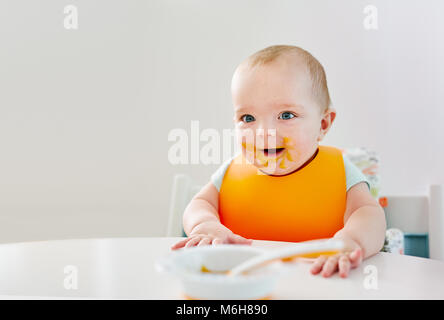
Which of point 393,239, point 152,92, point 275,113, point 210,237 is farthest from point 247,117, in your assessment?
point 152,92

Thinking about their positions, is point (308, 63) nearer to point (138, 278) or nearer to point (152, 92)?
point (138, 278)

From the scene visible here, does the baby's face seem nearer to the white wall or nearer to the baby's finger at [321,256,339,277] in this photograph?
the baby's finger at [321,256,339,277]

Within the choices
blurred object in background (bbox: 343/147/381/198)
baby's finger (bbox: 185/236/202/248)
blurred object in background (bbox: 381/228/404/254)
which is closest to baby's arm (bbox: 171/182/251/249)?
baby's finger (bbox: 185/236/202/248)

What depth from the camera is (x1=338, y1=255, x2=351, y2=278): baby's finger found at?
0.57m

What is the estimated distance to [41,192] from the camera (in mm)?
2328

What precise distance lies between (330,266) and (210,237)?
0.77 feet

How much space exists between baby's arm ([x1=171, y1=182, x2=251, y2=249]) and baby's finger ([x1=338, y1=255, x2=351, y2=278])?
0.19m

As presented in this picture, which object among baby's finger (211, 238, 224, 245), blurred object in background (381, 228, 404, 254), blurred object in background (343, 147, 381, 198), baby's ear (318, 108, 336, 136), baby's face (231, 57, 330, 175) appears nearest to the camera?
baby's finger (211, 238, 224, 245)

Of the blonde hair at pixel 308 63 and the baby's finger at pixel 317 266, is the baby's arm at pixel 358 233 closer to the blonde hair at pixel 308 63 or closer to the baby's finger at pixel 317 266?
the baby's finger at pixel 317 266

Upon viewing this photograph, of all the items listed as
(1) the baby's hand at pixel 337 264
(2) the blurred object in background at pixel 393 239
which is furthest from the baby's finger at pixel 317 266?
(2) the blurred object in background at pixel 393 239

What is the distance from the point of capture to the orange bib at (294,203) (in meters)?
0.98

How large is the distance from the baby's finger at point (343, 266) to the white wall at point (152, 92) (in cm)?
175

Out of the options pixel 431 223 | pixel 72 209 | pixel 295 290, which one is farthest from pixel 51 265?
pixel 72 209

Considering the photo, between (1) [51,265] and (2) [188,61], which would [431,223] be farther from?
(2) [188,61]
